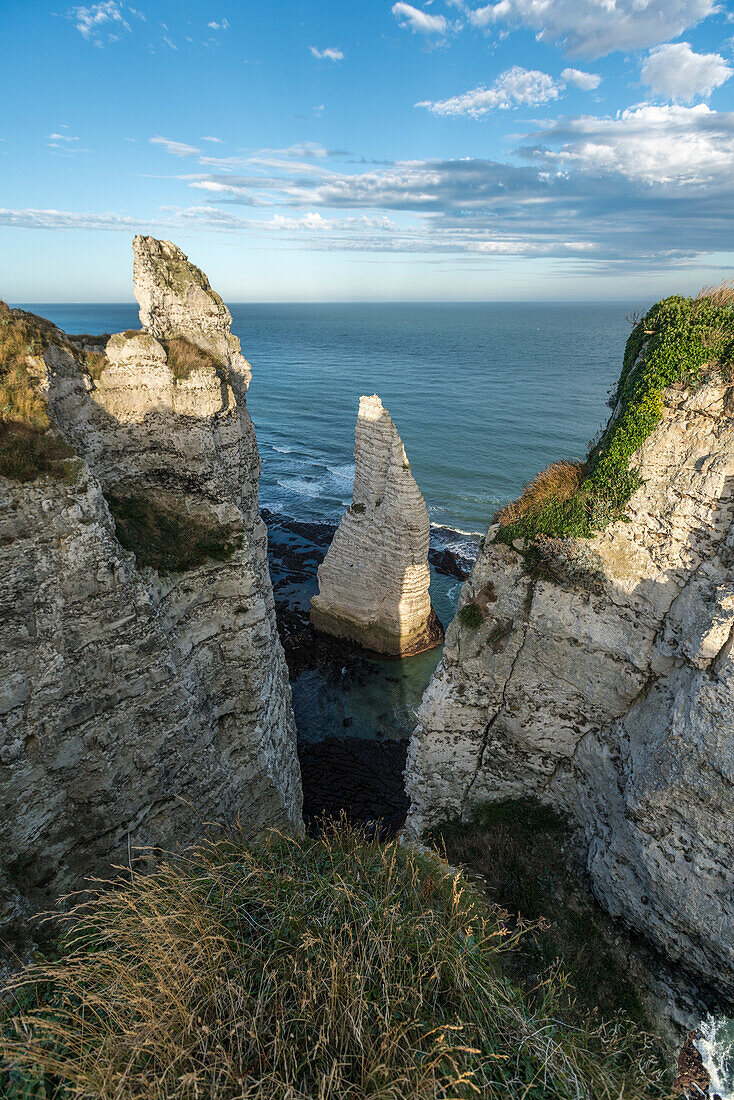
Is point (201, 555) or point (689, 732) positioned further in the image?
point (201, 555)

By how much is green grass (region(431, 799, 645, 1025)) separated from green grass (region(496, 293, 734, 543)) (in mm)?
6788

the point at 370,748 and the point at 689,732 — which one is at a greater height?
the point at 689,732

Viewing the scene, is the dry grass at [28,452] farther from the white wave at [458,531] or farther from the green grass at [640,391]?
the white wave at [458,531]

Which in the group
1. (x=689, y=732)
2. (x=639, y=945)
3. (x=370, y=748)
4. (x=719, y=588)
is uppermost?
(x=719, y=588)

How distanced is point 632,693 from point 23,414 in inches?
529

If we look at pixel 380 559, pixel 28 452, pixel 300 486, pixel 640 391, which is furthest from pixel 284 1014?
pixel 300 486

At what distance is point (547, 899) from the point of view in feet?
33.3

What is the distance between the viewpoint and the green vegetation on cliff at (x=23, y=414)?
9.24 meters

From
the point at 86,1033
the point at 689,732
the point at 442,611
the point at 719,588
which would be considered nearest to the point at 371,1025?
the point at 86,1033

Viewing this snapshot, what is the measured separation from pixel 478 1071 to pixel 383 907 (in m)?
1.68

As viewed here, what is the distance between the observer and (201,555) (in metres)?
12.8

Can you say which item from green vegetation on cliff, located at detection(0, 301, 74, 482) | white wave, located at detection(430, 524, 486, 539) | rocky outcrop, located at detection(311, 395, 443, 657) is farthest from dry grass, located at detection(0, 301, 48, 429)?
white wave, located at detection(430, 524, 486, 539)

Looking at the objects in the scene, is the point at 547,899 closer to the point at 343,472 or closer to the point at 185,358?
the point at 185,358

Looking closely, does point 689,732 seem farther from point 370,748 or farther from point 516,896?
point 370,748
